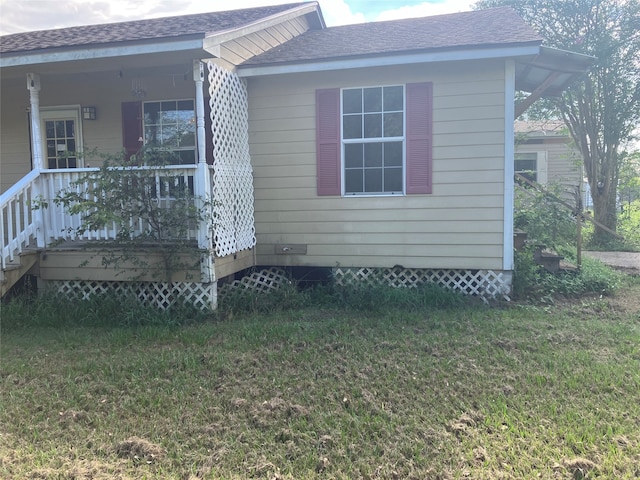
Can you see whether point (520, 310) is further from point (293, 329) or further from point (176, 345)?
point (176, 345)

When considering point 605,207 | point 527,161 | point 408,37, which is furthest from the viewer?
point 527,161

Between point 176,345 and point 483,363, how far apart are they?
296 cm

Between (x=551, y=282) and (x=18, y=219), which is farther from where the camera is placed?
(x=551, y=282)

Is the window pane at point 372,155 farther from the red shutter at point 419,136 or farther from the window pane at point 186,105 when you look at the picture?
A: the window pane at point 186,105

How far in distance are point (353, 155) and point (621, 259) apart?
6.90 metres

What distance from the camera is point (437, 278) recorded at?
6.59m

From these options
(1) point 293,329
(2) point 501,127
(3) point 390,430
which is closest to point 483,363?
(3) point 390,430

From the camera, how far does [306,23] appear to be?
9453mm

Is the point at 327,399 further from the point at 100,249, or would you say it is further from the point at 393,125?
the point at 393,125

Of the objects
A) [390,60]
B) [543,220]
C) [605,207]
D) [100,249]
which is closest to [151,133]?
[100,249]

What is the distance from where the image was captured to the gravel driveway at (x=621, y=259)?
9.08 meters

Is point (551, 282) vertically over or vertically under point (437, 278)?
under

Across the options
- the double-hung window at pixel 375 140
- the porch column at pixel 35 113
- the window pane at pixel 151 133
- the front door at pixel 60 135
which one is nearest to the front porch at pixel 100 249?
the porch column at pixel 35 113

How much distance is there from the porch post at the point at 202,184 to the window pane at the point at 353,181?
6.46 feet
